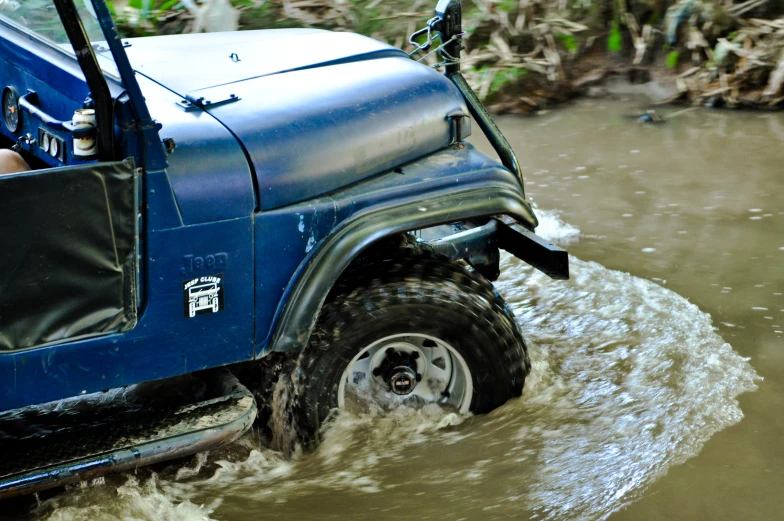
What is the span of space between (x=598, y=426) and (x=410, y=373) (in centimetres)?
74

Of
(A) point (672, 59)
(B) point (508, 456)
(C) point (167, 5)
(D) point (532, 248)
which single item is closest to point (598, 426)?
(B) point (508, 456)

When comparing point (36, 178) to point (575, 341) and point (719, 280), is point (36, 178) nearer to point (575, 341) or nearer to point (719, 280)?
point (575, 341)

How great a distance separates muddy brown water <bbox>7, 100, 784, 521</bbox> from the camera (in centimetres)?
281

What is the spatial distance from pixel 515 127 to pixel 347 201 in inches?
168

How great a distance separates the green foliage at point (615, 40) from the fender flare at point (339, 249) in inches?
202

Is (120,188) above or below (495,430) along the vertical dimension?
above

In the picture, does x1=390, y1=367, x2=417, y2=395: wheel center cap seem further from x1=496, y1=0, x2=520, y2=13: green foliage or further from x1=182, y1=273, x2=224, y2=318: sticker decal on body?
x1=496, y1=0, x2=520, y2=13: green foliage

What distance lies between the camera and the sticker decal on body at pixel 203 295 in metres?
2.51

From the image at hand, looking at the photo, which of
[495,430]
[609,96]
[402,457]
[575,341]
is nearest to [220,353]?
[402,457]

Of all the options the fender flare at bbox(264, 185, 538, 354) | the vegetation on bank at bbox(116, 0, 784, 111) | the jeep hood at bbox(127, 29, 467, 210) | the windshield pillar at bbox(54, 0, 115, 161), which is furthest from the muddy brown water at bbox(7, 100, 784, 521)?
the vegetation on bank at bbox(116, 0, 784, 111)

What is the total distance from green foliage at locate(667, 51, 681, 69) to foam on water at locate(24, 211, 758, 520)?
4080 millimetres

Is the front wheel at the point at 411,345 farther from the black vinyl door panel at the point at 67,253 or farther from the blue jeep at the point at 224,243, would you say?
the black vinyl door panel at the point at 67,253

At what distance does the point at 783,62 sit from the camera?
22.3 feet

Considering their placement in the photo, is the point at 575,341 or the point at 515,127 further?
the point at 515,127
